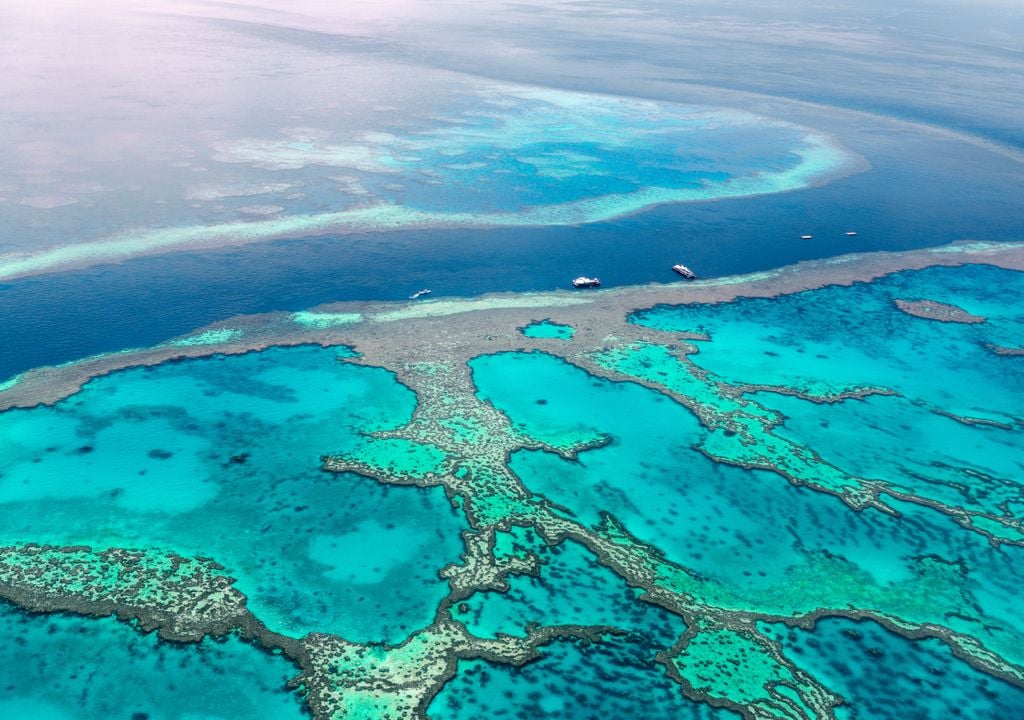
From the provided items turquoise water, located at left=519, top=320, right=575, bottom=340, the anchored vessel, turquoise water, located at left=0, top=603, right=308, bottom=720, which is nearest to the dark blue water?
the anchored vessel

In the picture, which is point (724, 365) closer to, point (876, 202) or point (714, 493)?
point (714, 493)

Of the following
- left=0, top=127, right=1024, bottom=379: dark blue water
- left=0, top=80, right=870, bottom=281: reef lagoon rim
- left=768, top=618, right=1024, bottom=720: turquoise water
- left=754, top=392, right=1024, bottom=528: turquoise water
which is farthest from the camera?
left=0, top=80, right=870, bottom=281: reef lagoon rim

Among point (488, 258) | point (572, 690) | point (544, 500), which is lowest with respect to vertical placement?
point (572, 690)

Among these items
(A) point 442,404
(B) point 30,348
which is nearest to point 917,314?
(A) point 442,404

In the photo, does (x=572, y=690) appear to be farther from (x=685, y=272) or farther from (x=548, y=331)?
(x=685, y=272)

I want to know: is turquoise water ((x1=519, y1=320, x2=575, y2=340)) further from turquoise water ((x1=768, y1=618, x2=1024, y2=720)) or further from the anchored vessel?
turquoise water ((x1=768, y1=618, x2=1024, y2=720))

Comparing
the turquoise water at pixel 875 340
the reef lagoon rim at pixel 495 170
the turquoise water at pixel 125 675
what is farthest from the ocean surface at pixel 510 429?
the reef lagoon rim at pixel 495 170

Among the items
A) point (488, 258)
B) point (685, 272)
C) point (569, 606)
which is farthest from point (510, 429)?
point (685, 272)
